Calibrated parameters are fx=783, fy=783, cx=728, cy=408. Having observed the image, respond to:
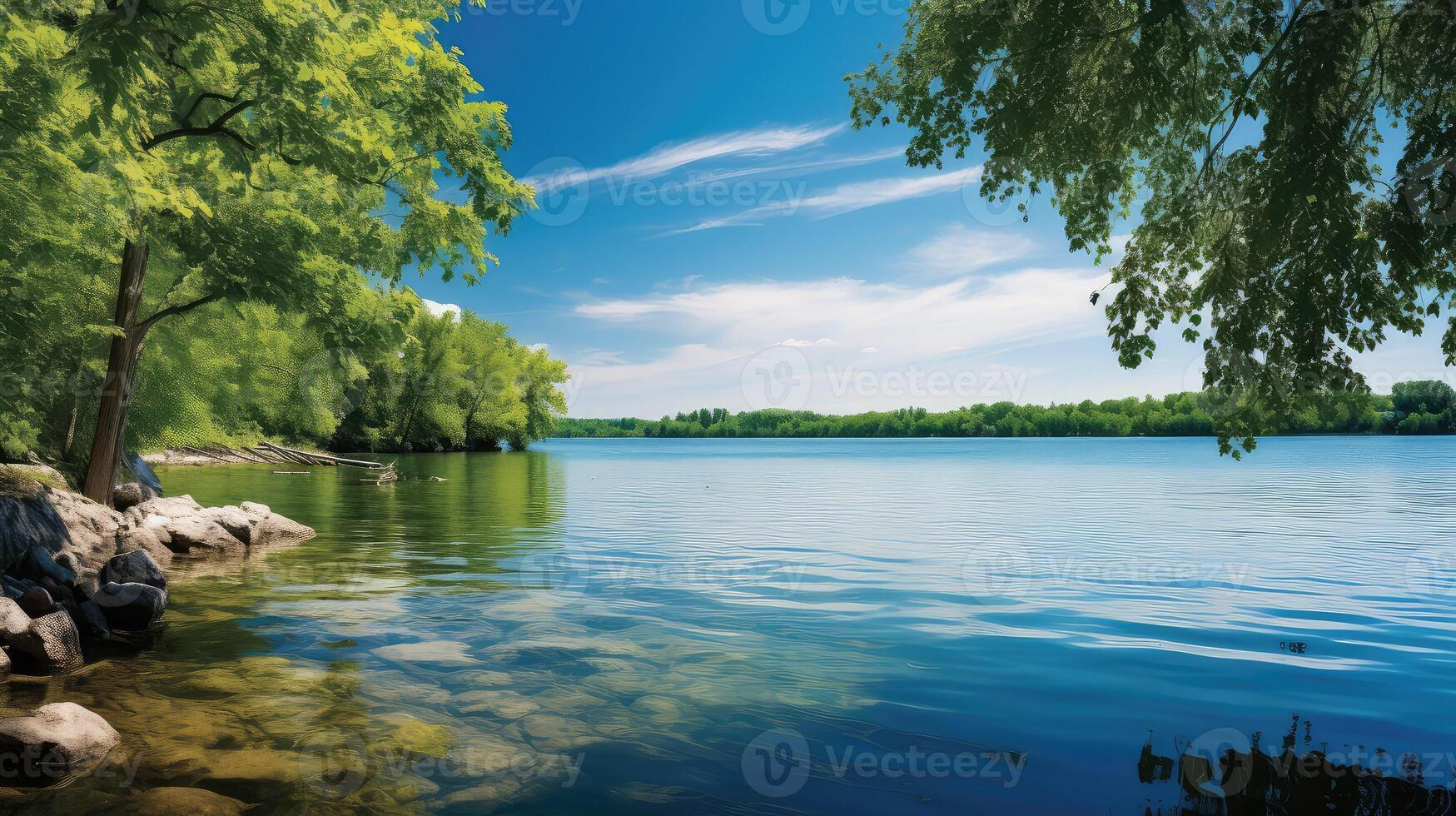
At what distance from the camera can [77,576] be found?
12.7 meters

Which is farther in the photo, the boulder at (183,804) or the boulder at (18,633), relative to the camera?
the boulder at (18,633)

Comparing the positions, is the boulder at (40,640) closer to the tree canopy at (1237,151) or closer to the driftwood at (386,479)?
the tree canopy at (1237,151)

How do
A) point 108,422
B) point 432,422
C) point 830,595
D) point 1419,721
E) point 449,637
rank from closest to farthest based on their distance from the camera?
point 1419,721 → point 449,637 → point 830,595 → point 108,422 → point 432,422

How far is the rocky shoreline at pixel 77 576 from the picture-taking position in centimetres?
638

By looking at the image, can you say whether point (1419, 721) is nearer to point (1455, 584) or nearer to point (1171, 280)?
point (1171, 280)

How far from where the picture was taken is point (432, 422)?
8919 centimetres

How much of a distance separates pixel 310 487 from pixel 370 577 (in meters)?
26.6

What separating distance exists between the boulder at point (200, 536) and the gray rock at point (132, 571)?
6.89 m

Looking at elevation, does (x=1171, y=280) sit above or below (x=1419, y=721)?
above

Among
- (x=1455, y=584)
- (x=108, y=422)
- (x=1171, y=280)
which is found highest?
(x=1171, y=280)

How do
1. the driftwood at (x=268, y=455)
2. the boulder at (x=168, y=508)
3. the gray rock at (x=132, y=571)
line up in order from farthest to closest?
the driftwood at (x=268, y=455), the boulder at (x=168, y=508), the gray rock at (x=132, y=571)

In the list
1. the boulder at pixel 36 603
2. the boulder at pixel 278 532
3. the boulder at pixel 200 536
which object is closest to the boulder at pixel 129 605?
the boulder at pixel 36 603

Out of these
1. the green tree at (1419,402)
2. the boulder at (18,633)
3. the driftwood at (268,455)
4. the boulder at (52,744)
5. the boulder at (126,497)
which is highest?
the green tree at (1419,402)

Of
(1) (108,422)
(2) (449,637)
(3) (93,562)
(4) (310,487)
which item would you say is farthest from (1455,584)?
(4) (310,487)
